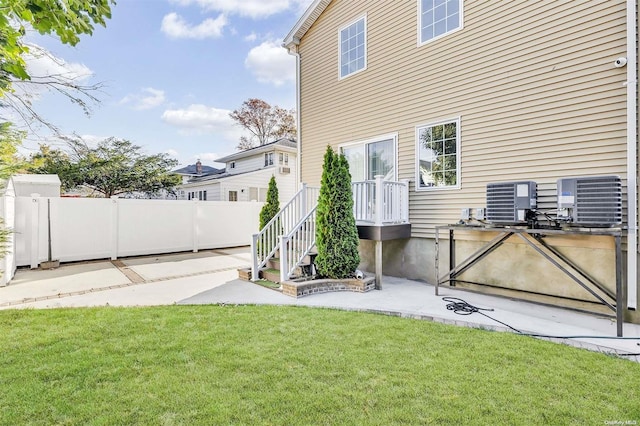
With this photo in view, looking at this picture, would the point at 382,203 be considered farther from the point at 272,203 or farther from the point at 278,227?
the point at 272,203

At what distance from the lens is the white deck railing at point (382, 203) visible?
6.14 m

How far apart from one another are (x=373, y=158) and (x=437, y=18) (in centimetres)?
309

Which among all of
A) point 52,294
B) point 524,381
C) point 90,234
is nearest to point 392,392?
point 524,381

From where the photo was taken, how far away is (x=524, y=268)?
206 inches

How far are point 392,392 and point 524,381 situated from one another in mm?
1158

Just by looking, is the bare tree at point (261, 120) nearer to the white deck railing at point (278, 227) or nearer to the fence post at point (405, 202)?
the white deck railing at point (278, 227)

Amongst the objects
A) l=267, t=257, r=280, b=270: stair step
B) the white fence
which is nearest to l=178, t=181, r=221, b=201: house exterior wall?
the white fence

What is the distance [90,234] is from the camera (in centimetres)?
890

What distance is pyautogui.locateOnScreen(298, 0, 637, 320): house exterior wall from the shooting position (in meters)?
4.45

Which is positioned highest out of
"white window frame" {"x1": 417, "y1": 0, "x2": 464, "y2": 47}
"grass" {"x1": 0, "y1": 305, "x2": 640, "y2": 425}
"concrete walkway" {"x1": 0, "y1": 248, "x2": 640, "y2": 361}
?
"white window frame" {"x1": 417, "y1": 0, "x2": 464, "y2": 47}

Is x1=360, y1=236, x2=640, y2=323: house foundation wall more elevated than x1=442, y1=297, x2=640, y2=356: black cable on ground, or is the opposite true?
x1=360, y1=236, x2=640, y2=323: house foundation wall

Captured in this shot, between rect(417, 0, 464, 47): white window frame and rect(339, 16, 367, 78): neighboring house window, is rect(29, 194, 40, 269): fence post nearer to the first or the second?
rect(339, 16, 367, 78): neighboring house window

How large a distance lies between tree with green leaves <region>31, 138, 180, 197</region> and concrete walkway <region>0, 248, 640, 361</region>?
1425 centimetres

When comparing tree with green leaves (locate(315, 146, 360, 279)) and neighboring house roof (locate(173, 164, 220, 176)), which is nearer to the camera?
tree with green leaves (locate(315, 146, 360, 279))
